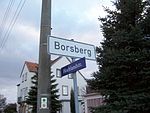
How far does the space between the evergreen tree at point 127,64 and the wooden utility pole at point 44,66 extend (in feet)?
14.7

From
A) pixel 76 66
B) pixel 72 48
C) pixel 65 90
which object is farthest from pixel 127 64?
pixel 65 90

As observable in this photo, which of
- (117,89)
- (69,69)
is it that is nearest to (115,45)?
(117,89)

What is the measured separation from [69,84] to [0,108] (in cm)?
2836

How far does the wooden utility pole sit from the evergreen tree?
14.7 ft

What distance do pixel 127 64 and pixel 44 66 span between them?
5152mm

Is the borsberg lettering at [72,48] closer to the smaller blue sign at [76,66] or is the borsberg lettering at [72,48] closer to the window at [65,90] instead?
the smaller blue sign at [76,66]

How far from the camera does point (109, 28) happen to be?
A: 12.1 m

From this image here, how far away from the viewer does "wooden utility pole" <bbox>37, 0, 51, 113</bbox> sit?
6059mm

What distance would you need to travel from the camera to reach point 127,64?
1084 centimetres

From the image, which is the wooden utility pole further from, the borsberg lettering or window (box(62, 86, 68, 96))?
window (box(62, 86, 68, 96))

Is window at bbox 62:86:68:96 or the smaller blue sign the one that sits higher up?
window at bbox 62:86:68:96

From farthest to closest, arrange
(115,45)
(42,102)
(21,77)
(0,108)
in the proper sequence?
(0,108) → (21,77) → (115,45) → (42,102)

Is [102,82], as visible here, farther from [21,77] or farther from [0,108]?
[0,108]

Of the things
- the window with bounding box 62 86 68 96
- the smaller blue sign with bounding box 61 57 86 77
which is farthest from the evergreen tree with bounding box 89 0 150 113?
the window with bounding box 62 86 68 96
